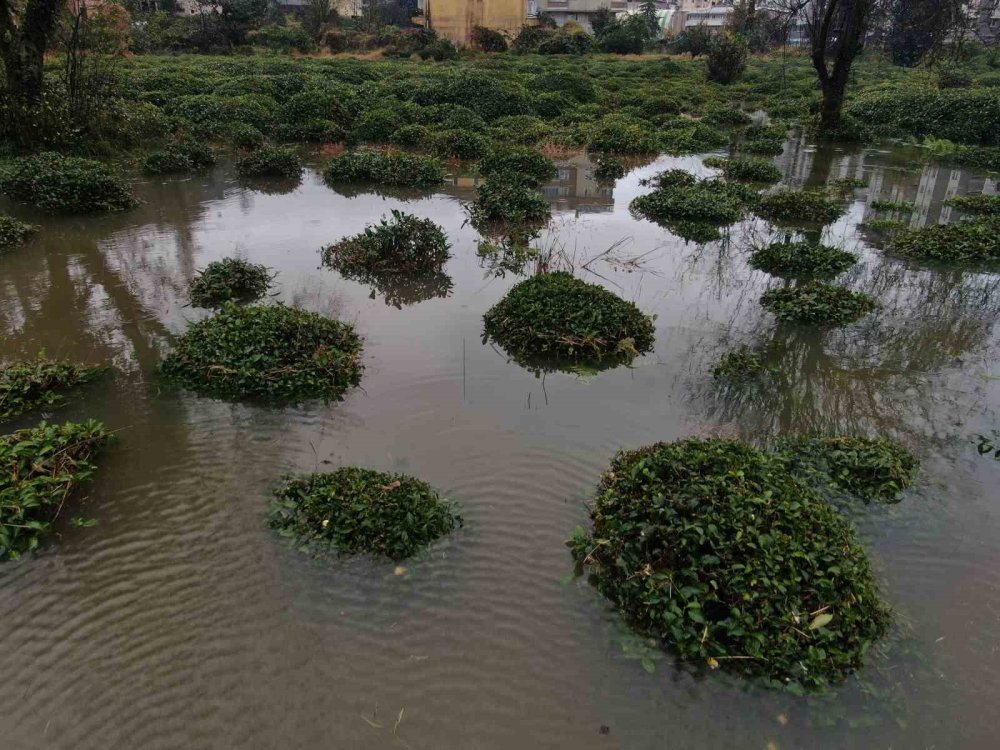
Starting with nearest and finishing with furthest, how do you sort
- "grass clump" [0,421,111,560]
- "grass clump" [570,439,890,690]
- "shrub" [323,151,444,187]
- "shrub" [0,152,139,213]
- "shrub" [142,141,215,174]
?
"grass clump" [570,439,890,690] < "grass clump" [0,421,111,560] < "shrub" [0,152,139,213] < "shrub" [142,141,215,174] < "shrub" [323,151,444,187]

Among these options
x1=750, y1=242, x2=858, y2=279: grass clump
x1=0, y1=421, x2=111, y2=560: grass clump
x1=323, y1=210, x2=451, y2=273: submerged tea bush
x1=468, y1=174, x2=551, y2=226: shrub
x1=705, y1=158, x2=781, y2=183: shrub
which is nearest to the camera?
x1=0, y1=421, x2=111, y2=560: grass clump

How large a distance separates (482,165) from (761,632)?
552 inches

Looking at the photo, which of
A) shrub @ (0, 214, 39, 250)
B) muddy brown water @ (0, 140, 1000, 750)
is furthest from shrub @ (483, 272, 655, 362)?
shrub @ (0, 214, 39, 250)

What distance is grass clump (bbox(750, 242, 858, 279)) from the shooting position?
10453mm

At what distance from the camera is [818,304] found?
8805 mm

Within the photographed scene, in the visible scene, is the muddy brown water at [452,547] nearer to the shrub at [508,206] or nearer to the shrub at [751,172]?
the shrub at [508,206]

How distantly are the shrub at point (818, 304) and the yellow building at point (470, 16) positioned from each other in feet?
162

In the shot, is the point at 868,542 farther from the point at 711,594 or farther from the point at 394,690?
the point at 394,690

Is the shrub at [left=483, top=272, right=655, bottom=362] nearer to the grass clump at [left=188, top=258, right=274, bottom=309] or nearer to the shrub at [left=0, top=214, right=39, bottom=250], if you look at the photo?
the grass clump at [left=188, top=258, right=274, bottom=309]

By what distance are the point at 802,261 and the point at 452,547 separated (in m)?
8.35

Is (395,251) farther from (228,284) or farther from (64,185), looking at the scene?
(64,185)

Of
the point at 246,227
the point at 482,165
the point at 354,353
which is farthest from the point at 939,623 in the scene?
the point at 482,165

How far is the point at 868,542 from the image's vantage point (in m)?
5.11

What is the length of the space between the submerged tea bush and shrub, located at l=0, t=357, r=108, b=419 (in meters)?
4.24
